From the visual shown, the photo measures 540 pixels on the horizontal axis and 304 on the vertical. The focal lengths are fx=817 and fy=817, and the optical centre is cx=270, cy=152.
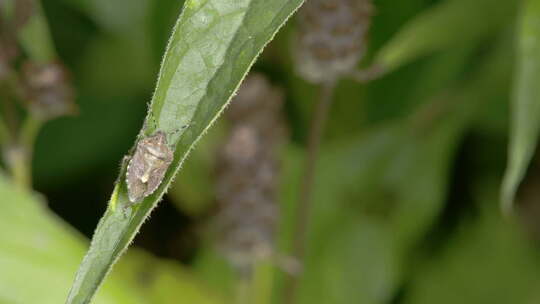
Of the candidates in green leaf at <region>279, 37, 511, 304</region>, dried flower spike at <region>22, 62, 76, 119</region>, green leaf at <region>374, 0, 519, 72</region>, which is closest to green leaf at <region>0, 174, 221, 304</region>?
dried flower spike at <region>22, 62, 76, 119</region>

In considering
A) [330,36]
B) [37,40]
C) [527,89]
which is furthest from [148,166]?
[37,40]

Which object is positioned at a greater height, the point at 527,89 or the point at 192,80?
the point at 192,80

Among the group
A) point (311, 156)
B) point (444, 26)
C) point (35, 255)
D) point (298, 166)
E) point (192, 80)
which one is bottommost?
point (298, 166)

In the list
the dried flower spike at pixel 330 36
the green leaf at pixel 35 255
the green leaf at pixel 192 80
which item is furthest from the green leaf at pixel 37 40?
the green leaf at pixel 192 80

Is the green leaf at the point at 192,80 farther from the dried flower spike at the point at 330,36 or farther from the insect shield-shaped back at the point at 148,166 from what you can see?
the dried flower spike at the point at 330,36

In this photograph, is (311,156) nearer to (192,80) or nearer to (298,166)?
(298,166)

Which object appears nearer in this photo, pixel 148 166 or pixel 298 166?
pixel 148 166

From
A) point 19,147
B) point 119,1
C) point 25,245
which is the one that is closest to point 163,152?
point 25,245

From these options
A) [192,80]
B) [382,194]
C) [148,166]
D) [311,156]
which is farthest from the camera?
[382,194]
